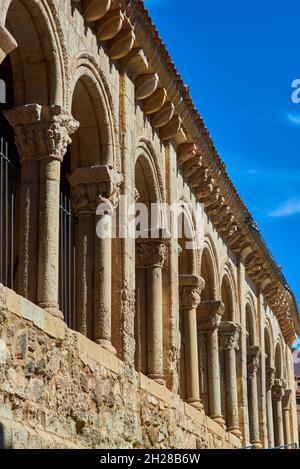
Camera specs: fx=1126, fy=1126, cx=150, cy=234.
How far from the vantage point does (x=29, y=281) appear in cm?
1141

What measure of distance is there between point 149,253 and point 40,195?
4.25 meters

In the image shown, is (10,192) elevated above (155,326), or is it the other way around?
(10,192)

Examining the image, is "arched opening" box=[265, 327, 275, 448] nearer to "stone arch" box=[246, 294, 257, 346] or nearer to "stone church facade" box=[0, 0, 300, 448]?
"stone arch" box=[246, 294, 257, 346]

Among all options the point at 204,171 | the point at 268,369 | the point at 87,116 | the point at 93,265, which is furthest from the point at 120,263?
the point at 268,369

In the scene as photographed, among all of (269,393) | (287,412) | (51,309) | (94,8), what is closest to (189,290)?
(94,8)

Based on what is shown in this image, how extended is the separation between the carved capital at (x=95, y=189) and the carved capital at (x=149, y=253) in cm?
238

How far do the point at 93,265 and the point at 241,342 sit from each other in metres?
9.03

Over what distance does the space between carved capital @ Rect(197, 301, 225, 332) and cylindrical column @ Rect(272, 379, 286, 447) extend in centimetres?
758

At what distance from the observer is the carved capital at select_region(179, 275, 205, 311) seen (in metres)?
17.9

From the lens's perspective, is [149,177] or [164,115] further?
[164,115]

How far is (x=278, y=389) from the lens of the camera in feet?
88.1

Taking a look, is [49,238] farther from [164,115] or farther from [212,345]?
[212,345]

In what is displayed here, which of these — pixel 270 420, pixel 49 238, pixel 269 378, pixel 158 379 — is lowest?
pixel 158 379

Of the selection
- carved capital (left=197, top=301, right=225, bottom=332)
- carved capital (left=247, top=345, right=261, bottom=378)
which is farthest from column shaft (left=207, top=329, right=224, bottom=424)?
carved capital (left=247, top=345, right=261, bottom=378)
